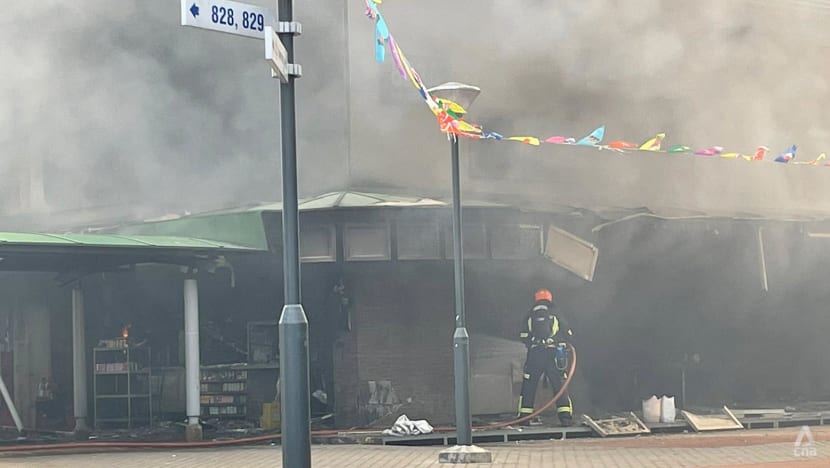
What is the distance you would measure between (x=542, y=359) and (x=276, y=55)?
23.3ft

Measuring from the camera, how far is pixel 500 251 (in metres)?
12.0

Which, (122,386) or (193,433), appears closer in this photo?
(193,433)

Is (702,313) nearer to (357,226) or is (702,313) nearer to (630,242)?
(630,242)

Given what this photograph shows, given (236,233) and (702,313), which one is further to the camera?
(702,313)

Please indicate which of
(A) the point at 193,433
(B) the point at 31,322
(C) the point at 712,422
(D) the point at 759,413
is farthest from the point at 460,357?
(B) the point at 31,322

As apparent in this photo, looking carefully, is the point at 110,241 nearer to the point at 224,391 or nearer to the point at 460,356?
the point at 224,391

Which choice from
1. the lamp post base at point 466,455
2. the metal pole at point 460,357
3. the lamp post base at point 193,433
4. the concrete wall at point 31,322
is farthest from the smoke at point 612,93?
the concrete wall at point 31,322

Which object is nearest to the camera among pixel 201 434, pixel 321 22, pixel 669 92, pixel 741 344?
pixel 201 434

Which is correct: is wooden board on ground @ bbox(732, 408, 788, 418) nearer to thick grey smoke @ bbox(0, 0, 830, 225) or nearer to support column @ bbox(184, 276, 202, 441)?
thick grey smoke @ bbox(0, 0, 830, 225)

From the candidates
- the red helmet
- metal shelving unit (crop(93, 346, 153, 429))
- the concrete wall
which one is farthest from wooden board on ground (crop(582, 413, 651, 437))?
the concrete wall

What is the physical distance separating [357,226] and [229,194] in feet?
4.72

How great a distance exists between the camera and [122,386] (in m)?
12.2

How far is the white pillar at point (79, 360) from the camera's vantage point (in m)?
12.0

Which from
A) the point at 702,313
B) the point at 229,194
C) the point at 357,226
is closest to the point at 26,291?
the point at 229,194
